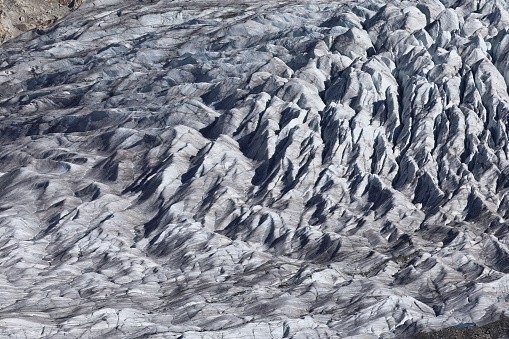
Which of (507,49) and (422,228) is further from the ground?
(507,49)

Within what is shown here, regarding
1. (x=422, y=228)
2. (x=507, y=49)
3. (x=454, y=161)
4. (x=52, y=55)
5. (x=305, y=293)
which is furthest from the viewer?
(x=52, y=55)

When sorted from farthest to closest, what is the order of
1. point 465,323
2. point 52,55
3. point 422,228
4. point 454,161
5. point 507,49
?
1. point 52,55
2. point 507,49
3. point 454,161
4. point 422,228
5. point 465,323

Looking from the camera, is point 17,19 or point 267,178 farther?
point 17,19

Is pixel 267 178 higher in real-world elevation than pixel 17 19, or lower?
lower

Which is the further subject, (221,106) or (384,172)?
(221,106)

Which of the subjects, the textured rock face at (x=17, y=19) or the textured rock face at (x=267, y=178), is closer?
the textured rock face at (x=267, y=178)

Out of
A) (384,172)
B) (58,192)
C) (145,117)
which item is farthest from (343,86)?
(58,192)

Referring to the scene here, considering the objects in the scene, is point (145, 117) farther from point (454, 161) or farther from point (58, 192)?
point (454, 161)

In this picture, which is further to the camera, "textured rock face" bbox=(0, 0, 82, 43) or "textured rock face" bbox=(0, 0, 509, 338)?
"textured rock face" bbox=(0, 0, 82, 43)
